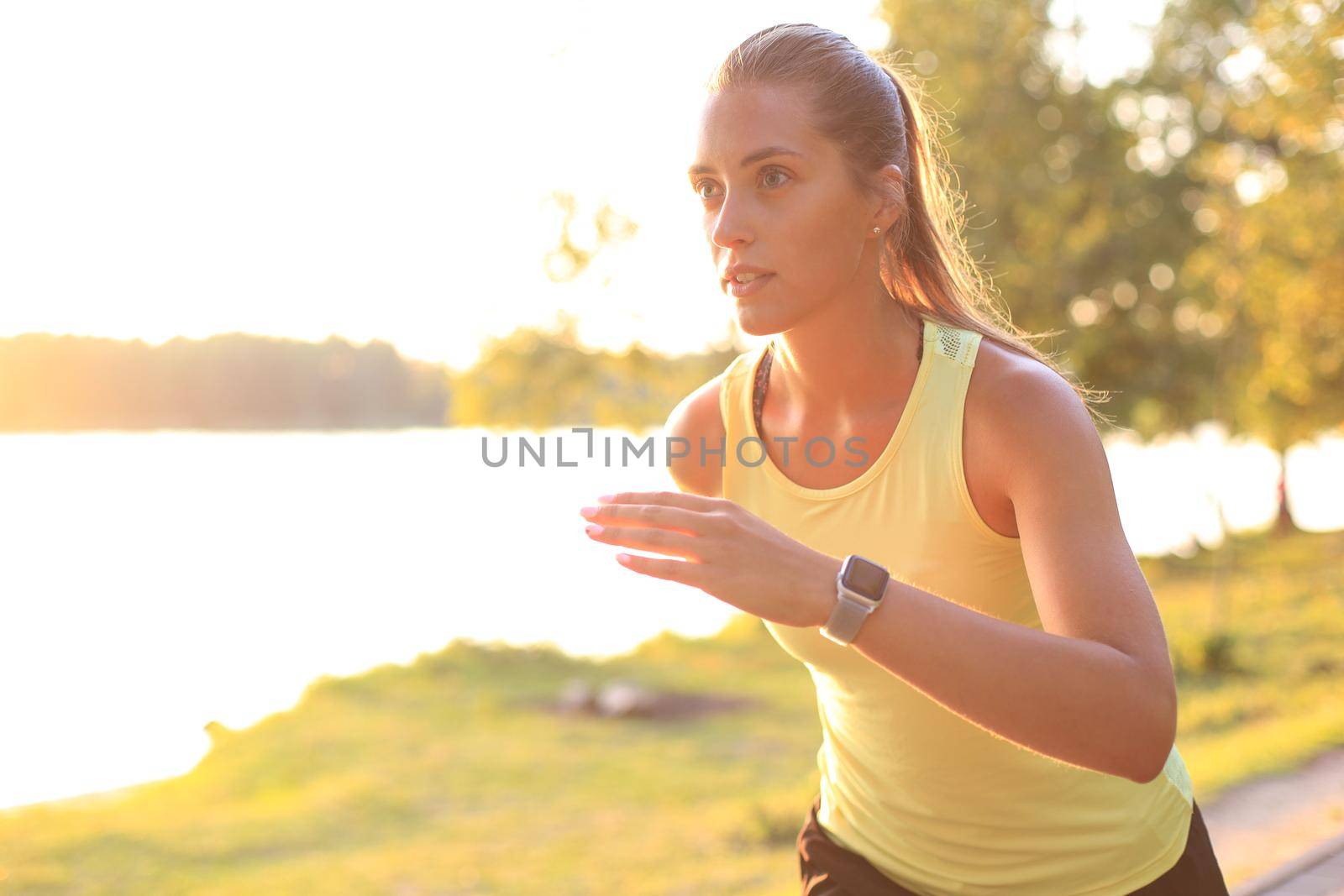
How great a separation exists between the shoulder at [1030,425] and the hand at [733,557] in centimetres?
34

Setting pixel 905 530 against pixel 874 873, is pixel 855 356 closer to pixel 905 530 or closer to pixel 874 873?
pixel 905 530

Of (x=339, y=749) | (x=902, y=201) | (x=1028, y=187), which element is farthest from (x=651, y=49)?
(x=902, y=201)

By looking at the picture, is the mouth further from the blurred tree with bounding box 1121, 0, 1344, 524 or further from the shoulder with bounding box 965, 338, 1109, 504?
the blurred tree with bounding box 1121, 0, 1344, 524

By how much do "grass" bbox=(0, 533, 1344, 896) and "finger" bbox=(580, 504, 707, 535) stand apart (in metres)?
5.39

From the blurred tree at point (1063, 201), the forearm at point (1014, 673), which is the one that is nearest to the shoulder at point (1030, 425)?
the forearm at point (1014, 673)

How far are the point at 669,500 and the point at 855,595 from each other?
246mm

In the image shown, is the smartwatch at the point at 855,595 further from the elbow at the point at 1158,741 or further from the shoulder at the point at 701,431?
the shoulder at the point at 701,431

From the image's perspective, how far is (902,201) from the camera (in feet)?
6.42

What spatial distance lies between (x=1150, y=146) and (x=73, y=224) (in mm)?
17607

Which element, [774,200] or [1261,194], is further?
[1261,194]

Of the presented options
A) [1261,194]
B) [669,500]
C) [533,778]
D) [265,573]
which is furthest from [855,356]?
[265,573]

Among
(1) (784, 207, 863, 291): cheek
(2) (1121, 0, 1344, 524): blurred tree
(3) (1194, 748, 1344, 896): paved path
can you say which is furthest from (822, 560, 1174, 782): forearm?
(2) (1121, 0, 1344, 524): blurred tree

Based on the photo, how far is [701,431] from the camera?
85.0 inches

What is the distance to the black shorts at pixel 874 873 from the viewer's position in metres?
1.83
